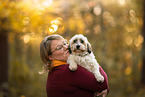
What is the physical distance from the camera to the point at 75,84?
249 centimetres

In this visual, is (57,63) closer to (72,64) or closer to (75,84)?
(72,64)

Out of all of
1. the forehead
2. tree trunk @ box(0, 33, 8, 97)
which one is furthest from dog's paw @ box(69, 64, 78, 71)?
tree trunk @ box(0, 33, 8, 97)

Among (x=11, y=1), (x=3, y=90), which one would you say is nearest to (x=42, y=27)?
(x=11, y=1)

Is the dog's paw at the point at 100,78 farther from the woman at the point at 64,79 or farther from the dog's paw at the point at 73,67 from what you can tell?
the dog's paw at the point at 73,67

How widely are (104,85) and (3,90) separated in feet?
16.7

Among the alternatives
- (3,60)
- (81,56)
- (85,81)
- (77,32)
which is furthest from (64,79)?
(77,32)

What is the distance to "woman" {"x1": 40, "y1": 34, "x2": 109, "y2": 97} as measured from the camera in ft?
8.18

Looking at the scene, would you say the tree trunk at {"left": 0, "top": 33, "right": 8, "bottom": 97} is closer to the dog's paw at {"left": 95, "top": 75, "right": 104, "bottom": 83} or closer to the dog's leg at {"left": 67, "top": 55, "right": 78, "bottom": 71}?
the dog's leg at {"left": 67, "top": 55, "right": 78, "bottom": 71}

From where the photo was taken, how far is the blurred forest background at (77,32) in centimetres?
640

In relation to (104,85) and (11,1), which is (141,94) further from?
(104,85)

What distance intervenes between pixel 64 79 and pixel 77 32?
7.56m

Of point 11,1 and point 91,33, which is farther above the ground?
point 11,1

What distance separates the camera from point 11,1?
589 cm

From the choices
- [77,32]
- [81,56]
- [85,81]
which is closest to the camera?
[85,81]
